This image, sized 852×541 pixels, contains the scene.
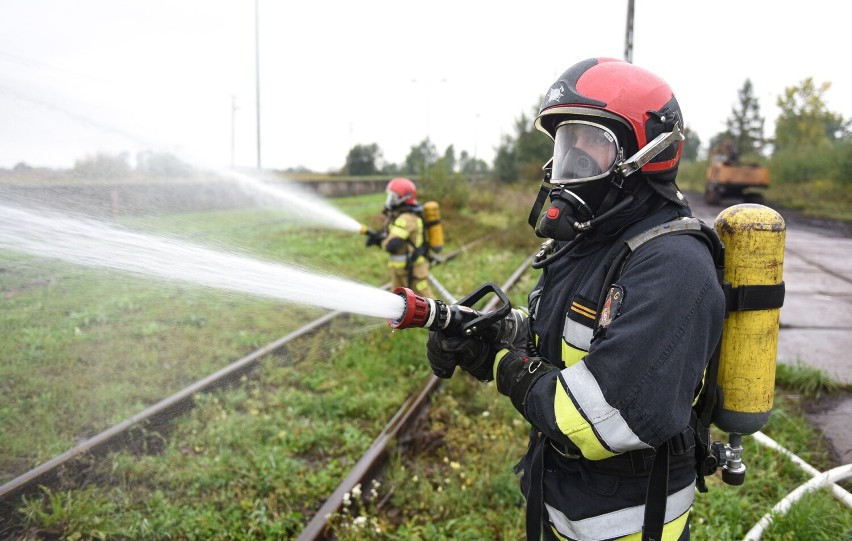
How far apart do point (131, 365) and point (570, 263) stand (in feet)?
18.2

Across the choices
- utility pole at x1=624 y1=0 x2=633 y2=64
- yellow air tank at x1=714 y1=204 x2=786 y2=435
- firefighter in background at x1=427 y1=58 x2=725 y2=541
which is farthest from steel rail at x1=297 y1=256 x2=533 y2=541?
utility pole at x1=624 y1=0 x2=633 y2=64

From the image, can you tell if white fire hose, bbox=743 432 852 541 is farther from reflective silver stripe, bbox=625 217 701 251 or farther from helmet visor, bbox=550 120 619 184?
helmet visor, bbox=550 120 619 184

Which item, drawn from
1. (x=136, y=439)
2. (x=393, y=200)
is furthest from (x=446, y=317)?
(x=393, y=200)

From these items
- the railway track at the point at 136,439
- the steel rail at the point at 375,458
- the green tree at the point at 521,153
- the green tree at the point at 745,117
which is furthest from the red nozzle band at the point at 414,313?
the green tree at the point at 745,117

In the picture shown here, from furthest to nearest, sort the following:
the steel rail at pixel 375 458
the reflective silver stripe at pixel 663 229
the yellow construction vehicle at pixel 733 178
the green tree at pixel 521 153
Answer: the green tree at pixel 521 153 < the yellow construction vehicle at pixel 733 178 < the steel rail at pixel 375 458 < the reflective silver stripe at pixel 663 229

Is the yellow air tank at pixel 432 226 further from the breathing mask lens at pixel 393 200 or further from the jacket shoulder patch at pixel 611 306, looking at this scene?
the jacket shoulder patch at pixel 611 306

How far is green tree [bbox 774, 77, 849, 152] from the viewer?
4572 cm

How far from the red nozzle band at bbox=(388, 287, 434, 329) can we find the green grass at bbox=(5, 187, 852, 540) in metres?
2.02

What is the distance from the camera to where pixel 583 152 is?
6.56 feet

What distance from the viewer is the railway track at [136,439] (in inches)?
141

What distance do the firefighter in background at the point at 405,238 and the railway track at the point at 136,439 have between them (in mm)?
2624

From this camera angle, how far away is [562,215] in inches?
77.0

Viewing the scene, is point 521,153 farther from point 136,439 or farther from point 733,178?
point 136,439

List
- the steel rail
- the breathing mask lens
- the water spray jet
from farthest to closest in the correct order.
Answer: the breathing mask lens < the steel rail < the water spray jet
